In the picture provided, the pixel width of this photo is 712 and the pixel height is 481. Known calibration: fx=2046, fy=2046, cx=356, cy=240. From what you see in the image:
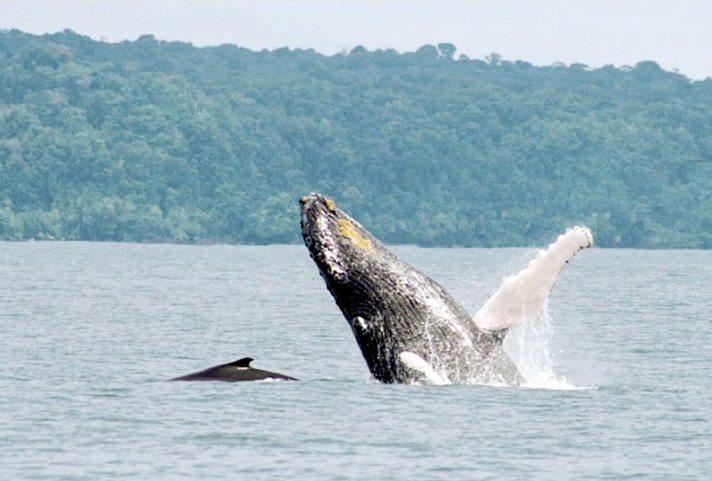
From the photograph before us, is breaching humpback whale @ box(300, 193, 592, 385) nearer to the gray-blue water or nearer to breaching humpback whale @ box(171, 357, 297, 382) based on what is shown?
the gray-blue water

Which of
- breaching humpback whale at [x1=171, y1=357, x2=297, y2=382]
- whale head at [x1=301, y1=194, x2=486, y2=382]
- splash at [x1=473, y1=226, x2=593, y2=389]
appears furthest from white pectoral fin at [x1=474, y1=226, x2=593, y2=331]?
breaching humpback whale at [x1=171, y1=357, x2=297, y2=382]

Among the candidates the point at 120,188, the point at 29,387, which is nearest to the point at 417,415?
the point at 29,387

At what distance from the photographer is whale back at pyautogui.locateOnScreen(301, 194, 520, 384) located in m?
23.6

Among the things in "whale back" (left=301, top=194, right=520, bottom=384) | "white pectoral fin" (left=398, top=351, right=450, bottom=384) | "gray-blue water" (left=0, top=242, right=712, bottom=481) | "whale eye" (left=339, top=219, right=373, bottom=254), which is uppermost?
"whale eye" (left=339, top=219, right=373, bottom=254)

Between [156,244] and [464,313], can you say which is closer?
[464,313]

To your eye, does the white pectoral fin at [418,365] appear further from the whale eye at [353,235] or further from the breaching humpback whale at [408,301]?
the whale eye at [353,235]

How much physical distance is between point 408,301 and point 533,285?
1.47 metres

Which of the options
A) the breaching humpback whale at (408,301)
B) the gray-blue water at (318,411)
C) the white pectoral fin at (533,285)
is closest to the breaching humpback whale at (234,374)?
the gray-blue water at (318,411)

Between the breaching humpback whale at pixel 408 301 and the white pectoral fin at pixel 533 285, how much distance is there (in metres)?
0.01

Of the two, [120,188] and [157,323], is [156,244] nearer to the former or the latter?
[120,188]

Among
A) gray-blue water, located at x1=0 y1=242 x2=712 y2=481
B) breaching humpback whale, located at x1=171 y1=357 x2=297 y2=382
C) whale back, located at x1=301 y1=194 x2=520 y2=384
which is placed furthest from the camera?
breaching humpback whale, located at x1=171 y1=357 x2=297 y2=382

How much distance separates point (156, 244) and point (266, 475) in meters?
175

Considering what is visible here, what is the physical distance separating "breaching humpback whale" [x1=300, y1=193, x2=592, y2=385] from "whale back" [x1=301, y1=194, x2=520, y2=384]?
1 cm

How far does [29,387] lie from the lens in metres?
30.2
